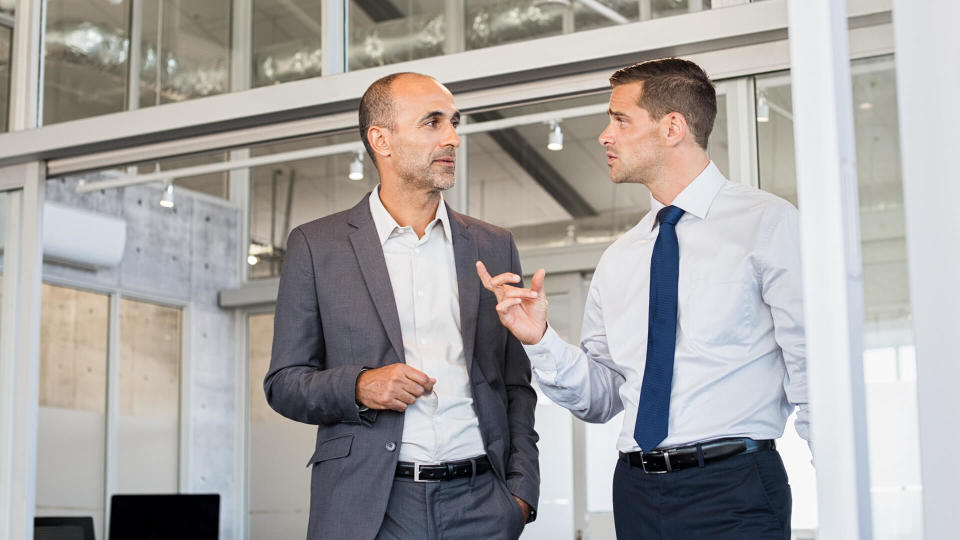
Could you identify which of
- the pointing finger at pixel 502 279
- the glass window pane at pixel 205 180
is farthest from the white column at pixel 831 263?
the glass window pane at pixel 205 180

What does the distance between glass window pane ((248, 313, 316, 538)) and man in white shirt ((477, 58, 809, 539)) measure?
756cm

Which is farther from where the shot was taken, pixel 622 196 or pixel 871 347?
pixel 622 196

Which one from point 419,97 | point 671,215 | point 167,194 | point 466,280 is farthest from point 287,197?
point 671,215

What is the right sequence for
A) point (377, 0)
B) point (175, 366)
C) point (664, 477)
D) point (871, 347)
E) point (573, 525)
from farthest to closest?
point (175, 366), point (573, 525), point (377, 0), point (664, 477), point (871, 347)

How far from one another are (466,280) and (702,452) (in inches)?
29.8

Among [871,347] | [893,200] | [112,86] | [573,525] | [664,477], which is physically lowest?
[573,525]

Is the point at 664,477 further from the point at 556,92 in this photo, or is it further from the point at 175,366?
the point at 175,366

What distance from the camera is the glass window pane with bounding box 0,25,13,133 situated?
4.29m

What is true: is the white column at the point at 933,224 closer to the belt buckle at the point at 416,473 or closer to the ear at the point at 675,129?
the ear at the point at 675,129

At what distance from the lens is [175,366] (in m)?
9.88

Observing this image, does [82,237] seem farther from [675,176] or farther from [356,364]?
[675,176]

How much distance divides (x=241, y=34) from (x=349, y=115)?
904 mm

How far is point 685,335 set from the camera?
235cm

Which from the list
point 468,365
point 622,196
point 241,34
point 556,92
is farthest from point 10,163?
point 622,196
